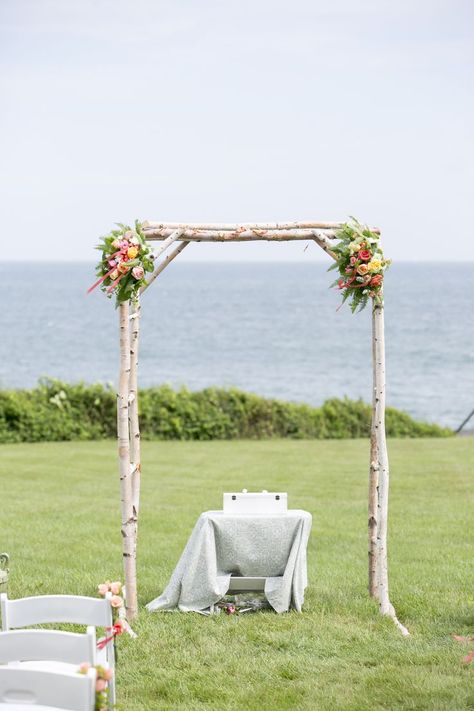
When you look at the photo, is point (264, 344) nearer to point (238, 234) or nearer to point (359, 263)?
point (238, 234)

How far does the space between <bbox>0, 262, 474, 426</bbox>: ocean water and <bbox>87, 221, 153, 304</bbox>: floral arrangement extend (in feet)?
134

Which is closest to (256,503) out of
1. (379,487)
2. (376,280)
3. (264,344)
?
(379,487)

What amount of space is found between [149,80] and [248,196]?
14693 mm

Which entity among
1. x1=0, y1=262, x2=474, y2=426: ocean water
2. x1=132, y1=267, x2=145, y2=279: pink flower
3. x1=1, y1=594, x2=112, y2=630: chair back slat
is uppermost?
x1=132, y1=267, x2=145, y2=279: pink flower

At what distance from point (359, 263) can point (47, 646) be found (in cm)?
432

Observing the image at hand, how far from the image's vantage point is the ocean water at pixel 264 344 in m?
58.0

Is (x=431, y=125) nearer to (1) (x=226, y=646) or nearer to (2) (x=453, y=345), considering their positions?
(2) (x=453, y=345)

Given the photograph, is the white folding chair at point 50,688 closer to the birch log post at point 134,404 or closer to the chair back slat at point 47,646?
the chair back slat at point 47,646

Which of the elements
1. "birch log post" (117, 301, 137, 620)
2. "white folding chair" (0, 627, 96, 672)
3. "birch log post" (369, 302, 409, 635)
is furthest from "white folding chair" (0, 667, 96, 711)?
"birch log post" (369, 302, 409, 635)

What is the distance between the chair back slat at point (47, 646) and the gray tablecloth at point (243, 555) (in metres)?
3.39

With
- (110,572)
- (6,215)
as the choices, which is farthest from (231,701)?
(6,215)

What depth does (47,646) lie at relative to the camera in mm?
4621

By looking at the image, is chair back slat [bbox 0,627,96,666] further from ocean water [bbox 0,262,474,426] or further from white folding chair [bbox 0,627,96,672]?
ocean water [bbox 0,262,474,426]

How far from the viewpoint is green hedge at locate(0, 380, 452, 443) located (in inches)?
773
